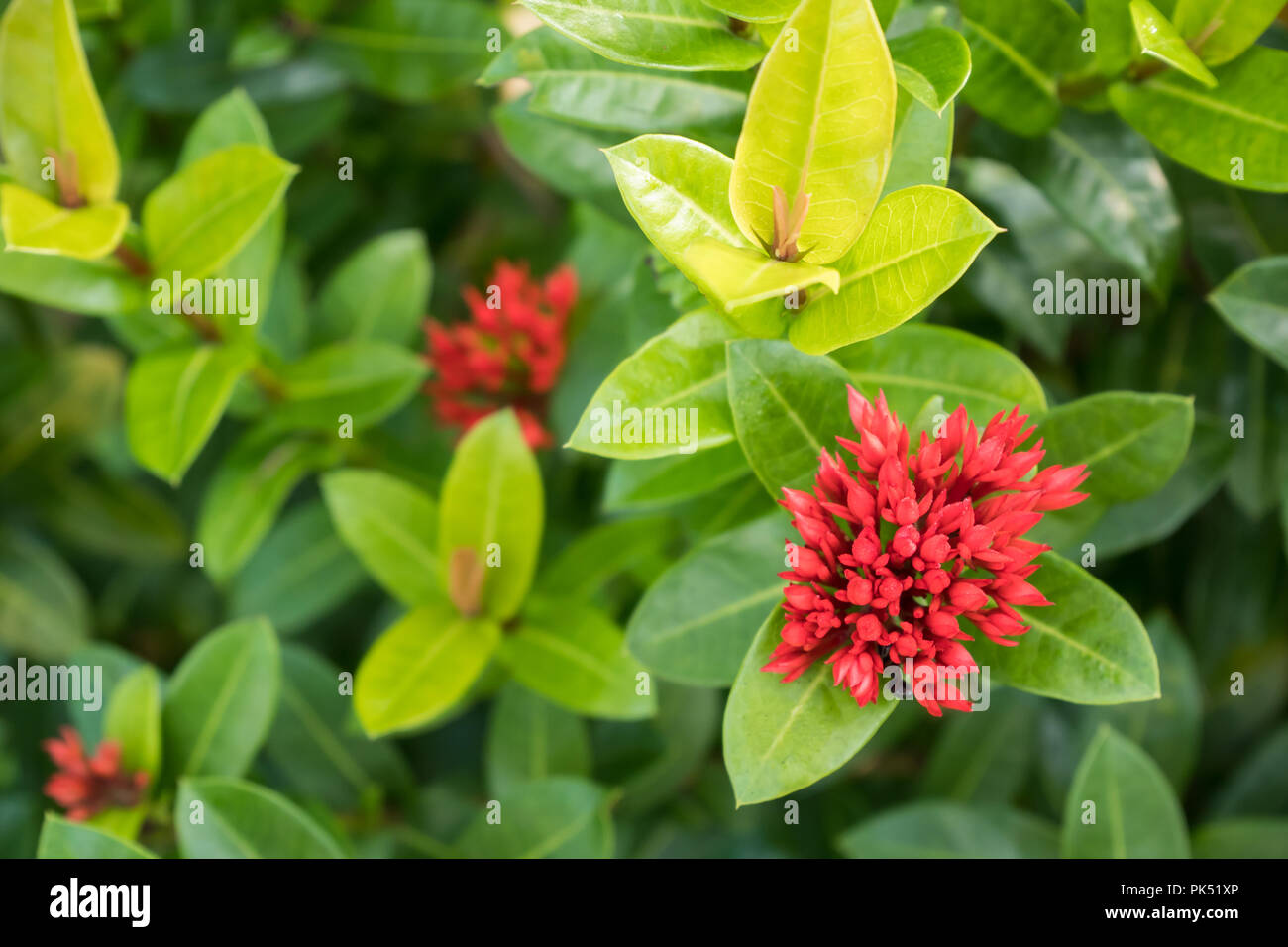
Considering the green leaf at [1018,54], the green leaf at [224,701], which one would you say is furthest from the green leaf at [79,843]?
the green leaf at [1018,54]

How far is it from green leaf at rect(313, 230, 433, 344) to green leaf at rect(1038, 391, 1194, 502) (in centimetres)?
119

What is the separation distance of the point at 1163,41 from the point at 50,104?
4.65ft

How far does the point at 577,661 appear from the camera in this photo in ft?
4.83

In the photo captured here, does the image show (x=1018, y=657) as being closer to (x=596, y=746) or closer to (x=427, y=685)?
(x=427, y=685)

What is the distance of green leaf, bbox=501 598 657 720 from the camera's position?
1.41 meters

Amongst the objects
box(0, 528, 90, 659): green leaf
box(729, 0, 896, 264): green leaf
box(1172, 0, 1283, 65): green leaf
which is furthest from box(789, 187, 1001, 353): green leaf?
box(0, 528, 90, 659): green leaf

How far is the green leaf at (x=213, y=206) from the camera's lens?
4.24ft

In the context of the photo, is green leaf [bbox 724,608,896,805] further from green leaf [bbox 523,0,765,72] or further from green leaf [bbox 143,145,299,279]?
green leaf [bbox 143,145,299,279]

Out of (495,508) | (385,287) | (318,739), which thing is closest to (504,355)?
(385,287)

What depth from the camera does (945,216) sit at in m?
0.89

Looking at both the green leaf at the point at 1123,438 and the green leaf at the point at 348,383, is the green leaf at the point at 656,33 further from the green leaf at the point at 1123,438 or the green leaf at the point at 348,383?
the green leaf at the point at 348,383

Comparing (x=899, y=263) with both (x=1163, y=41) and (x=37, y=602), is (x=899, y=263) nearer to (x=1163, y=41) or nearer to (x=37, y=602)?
(x=1163, y=41)
